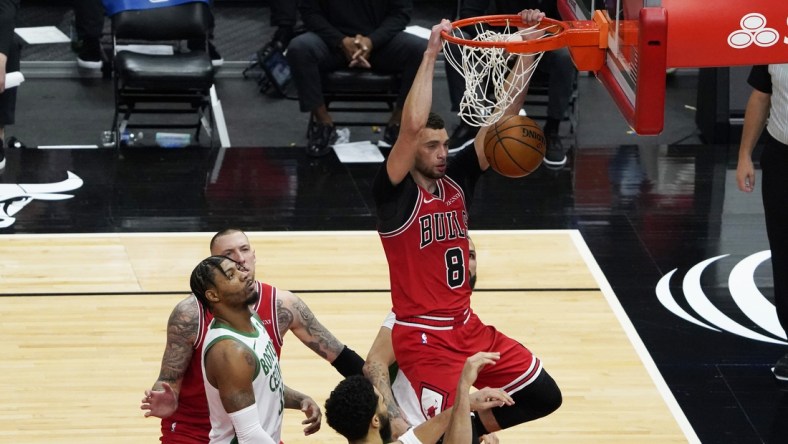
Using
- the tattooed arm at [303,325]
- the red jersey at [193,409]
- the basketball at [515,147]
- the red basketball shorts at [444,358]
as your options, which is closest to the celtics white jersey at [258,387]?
the red jersey at [193,409]

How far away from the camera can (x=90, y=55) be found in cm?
1213

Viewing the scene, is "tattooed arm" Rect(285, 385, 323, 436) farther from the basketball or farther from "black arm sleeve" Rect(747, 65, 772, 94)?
"black arm sleeve" Rect(747, 65, 772, 94)

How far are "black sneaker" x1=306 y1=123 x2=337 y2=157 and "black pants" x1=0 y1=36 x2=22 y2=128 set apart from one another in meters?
2.36

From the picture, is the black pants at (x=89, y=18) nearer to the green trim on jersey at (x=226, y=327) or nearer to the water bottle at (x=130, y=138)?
the water bottle at (x=130, y=138)

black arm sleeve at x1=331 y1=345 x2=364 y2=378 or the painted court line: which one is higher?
black arm sleeve at x1=331 y1=345 x2=364 y2=378

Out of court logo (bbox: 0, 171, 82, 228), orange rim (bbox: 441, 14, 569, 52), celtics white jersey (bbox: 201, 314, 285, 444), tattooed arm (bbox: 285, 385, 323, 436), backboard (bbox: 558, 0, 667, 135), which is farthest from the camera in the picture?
court logo (bbox: 0, 171, 82, 228)

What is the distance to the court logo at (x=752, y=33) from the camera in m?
4.25

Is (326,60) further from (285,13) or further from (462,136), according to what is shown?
(285,13)

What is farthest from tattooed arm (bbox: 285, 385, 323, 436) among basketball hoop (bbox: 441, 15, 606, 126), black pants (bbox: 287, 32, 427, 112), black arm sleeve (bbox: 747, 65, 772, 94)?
black pants (bbox: 287, 32, 427, 112)

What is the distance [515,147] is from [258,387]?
1634 mm

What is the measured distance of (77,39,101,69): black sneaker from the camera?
39.7 feet

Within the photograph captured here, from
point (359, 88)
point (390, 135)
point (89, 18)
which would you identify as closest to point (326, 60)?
point (359, 88)

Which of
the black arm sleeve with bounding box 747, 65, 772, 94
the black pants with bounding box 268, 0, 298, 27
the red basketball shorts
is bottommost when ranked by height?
the black pants with bounding box 268, 0, 298, 27

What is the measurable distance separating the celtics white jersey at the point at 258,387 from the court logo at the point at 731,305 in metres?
3.51
